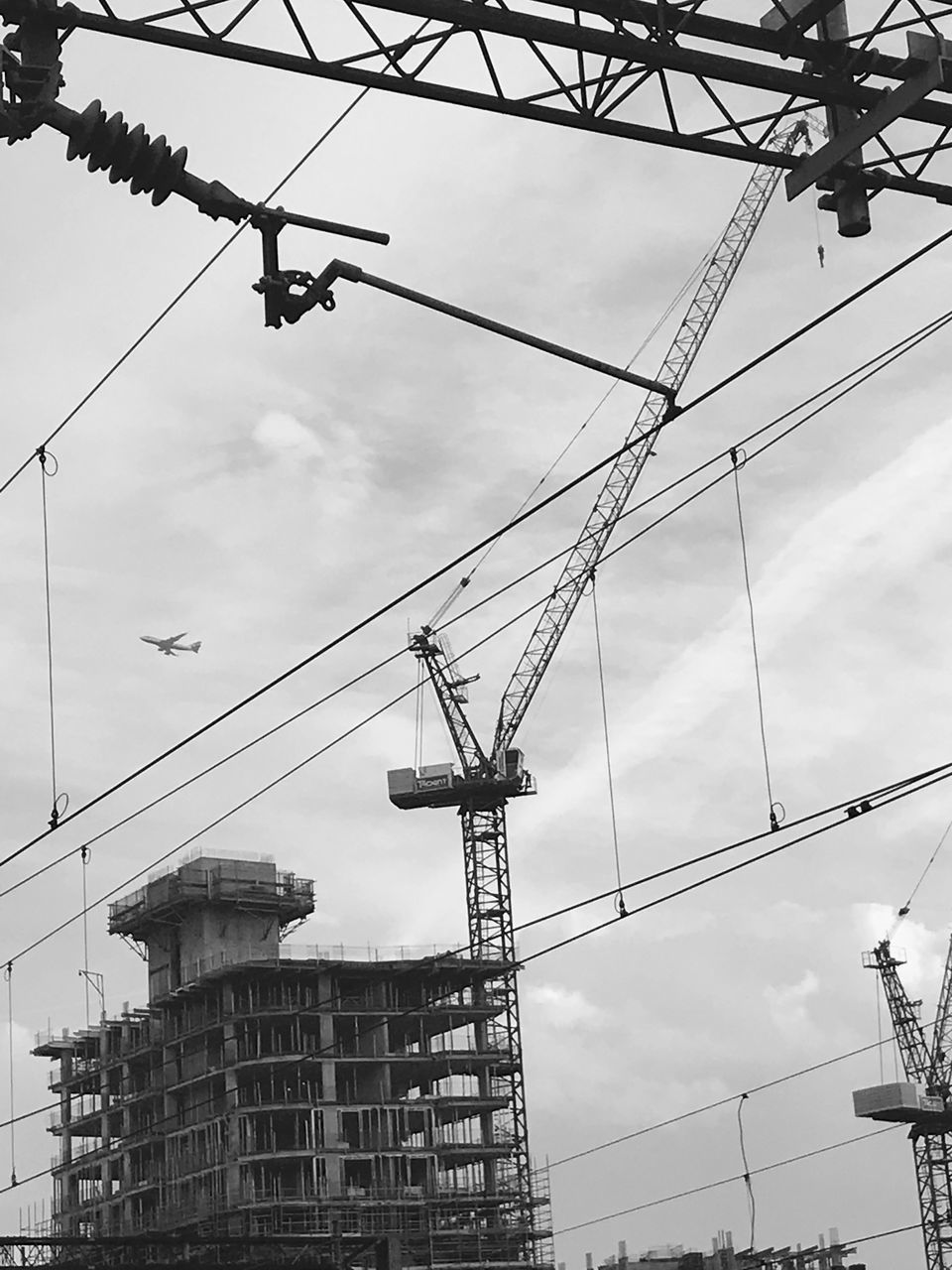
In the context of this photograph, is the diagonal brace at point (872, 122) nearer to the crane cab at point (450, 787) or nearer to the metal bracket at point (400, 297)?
the metal bracket at point (400, 297)

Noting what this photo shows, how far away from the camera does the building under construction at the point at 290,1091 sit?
13275cm

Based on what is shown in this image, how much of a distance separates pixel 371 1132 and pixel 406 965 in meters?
10.3


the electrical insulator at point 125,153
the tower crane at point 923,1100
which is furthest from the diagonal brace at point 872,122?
the tower crane at point 923,1100

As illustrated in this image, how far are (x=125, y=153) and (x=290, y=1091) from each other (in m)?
123

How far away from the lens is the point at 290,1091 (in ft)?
449

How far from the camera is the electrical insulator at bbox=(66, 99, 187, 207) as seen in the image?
1836 cm

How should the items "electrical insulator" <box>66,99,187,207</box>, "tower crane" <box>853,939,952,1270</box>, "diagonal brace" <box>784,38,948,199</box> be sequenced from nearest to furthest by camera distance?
1. "electrical insulator" <box>66,99,187,207</box>
2. "diagonal brace" <box>784,38,948,199</box>
3. "tower crane" <box>853,939,952,1270</box>

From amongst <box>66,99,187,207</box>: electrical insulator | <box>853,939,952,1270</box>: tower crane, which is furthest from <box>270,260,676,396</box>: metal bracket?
<box>853,939,952,1270</box>: tower crane

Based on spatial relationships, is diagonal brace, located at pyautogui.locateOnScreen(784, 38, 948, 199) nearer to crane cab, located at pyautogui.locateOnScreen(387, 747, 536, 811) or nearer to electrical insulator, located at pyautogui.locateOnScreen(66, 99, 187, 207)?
electrical insulator, located at pyautogui.locateOnScreen(66, 99, 187, 207)

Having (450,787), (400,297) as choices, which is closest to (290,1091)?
(450,787)

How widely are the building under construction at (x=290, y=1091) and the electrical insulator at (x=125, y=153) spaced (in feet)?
366

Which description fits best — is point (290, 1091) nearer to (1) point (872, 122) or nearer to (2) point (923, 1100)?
(2) point (923, 1100)

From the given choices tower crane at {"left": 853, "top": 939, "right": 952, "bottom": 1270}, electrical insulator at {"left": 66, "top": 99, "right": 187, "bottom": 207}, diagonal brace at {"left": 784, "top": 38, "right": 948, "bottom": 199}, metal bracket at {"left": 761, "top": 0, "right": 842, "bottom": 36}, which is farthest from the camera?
tower crane at {"left": 853, "top": 939, "right": 952, "bottom": 1270}

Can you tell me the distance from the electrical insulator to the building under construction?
111423 millimetres
